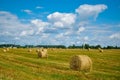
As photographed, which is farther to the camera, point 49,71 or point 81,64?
point 81,64

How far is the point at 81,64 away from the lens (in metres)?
28.0

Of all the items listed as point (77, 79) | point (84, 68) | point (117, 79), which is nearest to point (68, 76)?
point (77, 79)

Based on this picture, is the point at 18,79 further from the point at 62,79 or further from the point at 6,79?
the point at 62,79

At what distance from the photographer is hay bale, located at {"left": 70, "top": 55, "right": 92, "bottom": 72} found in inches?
1108

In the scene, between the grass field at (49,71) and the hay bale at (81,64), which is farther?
the hay bale at (81,64)

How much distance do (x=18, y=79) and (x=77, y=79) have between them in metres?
5.53

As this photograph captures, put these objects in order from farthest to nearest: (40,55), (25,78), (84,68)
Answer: (40,55) → (84,68) → (25,78)

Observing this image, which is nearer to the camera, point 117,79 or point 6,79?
point 6,79

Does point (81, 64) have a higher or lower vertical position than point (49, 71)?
higher

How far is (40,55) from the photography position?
48.9 meters

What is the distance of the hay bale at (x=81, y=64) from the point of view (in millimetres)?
28141

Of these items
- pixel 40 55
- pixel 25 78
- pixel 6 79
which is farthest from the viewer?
pixel 40 55

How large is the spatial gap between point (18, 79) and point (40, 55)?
1209 inches

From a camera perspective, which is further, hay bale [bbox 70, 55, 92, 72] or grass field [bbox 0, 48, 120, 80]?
hay bale [bbox 70, 55, 92, 72]
